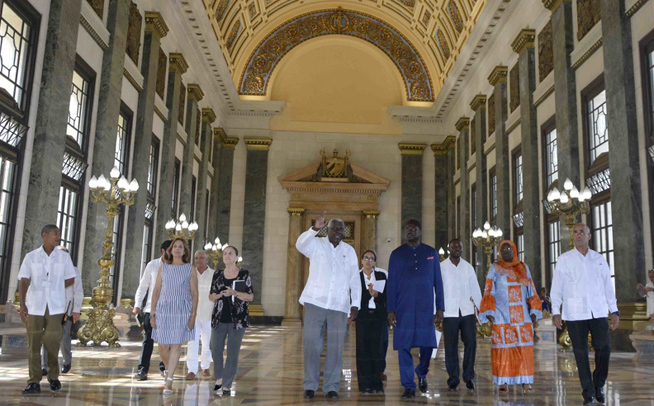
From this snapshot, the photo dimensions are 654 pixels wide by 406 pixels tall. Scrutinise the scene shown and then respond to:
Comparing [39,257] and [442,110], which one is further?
[442,110]

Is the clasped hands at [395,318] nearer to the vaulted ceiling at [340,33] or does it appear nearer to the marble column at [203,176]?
the marble column at [203,176]

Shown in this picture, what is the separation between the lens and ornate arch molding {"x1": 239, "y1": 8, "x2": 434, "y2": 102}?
28.6 metres

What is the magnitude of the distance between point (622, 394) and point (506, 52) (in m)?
14.9

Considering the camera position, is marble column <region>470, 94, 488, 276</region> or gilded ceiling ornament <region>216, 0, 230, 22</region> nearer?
marble column <region>470, 94, 488, 276</region>

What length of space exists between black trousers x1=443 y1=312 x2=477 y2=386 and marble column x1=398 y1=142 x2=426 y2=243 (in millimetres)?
20163

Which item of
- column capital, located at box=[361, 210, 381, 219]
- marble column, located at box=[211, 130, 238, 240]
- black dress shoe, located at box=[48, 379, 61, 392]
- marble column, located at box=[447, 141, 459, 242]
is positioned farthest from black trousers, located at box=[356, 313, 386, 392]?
marble column, located at box=[211, 130, 238, 240]

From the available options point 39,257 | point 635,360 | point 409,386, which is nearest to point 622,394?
point 409,386

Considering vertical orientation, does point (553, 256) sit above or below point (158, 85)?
below

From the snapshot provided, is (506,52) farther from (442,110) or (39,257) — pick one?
(39,257)

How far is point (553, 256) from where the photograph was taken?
51.3 ft

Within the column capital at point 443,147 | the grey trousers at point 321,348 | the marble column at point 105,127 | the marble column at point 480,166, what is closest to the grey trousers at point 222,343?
the grey trousers at point 321,348

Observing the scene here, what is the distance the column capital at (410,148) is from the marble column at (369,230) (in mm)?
3331

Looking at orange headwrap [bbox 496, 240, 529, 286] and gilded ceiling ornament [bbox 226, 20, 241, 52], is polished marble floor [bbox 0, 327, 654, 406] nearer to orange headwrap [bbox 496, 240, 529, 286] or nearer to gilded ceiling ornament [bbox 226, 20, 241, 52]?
orange headwrap [bbox 496, 240, 529, 286]

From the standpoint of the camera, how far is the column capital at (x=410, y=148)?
27.7m
